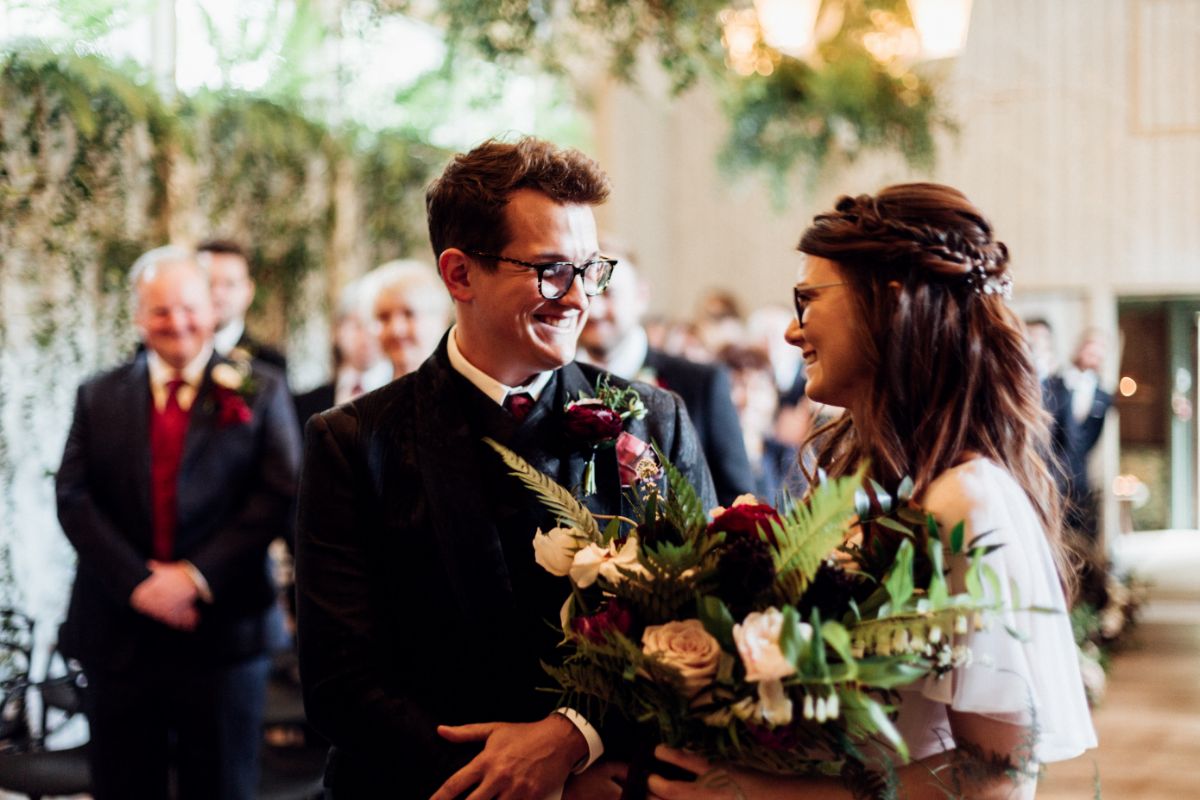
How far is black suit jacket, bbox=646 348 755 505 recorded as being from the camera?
384 centimetres

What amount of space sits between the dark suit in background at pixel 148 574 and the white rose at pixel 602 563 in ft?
6.79

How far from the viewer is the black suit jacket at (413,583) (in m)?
2.01

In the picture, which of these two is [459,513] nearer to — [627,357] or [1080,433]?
[627,357]

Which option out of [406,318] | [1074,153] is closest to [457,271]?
[406,318]

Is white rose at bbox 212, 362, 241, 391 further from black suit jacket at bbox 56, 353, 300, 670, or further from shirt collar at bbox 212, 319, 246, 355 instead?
shirt collar at bbox 212, 319, 246, 355

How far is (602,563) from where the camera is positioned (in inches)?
69.7

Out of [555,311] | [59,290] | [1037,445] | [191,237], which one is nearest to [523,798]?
[555,311]

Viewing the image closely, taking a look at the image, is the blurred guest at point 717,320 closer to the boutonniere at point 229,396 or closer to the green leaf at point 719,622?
the boutonniere at point 229,396

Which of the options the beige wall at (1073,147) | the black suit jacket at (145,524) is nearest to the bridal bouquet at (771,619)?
the black suit jacket at (145,524)

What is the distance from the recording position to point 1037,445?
205cm

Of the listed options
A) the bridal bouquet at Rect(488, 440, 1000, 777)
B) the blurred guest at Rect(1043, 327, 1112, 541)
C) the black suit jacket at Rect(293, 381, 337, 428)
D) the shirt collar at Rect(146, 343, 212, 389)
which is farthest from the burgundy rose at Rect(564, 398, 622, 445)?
the blurred guest at Rect(1043, 327, 1112, 541)

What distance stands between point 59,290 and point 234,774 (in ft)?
6.66

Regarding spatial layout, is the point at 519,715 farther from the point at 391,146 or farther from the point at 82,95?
the point at 391,146

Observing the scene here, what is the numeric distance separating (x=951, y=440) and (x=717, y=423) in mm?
2050
